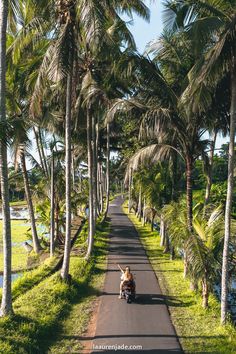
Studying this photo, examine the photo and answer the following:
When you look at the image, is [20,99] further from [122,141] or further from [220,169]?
[220,169]

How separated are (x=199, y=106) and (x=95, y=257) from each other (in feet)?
35.8

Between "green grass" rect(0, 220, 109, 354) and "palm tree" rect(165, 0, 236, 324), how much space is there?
405 centimetres

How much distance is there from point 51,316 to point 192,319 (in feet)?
12.5

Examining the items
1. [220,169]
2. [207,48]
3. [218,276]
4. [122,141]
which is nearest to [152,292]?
[218,276]

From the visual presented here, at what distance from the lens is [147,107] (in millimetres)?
16016

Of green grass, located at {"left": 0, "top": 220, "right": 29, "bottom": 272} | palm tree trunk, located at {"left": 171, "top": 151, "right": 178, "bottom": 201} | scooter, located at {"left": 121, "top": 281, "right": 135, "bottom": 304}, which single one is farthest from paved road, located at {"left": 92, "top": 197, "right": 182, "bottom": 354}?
green grass, located at {"left": 0, "top": 220, "right": 29, "bottom": 272}

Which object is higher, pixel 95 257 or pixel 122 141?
pixel 122 141

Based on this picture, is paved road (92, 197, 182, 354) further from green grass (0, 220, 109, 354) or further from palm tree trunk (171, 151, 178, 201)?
palm tree trunk (171, 151, 178, 201)

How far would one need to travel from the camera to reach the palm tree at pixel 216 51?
32.6 feet

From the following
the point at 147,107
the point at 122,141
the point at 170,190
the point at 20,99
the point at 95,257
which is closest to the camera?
the point at 147,107

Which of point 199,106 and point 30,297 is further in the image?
point 30,297

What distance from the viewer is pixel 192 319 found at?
1159cm

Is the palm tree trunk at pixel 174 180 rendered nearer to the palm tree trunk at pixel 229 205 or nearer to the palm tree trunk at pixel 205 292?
the palm tree trunk at pixel 205 292

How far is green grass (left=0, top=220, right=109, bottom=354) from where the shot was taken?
925 centimetres
